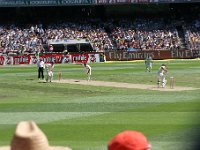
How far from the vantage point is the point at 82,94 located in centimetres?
3109

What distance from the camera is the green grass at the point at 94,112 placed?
51.6 feet

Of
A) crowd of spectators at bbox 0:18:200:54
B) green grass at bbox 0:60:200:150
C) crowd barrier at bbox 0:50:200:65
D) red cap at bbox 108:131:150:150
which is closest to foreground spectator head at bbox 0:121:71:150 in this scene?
red cap at bbox 108:131:150:150

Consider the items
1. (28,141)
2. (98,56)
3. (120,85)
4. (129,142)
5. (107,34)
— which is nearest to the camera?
(129,142)

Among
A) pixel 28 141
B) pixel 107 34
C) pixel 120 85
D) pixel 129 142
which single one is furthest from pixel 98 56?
pixel 129 142

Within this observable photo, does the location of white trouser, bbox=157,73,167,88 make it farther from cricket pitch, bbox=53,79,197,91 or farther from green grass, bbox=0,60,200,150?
green grass, bbox=0,60,200,150

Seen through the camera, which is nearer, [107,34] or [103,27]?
[107,34]

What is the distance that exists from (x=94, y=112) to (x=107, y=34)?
5230 cm

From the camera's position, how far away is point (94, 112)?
22094mm

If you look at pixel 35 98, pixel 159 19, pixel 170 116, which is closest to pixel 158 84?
pixel 35 98

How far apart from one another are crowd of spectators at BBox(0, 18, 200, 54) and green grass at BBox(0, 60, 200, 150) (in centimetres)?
3146

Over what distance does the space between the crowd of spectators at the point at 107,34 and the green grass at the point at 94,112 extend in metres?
31.5

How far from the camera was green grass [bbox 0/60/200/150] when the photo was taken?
51.6ft

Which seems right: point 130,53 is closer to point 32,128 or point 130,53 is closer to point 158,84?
point 158,84

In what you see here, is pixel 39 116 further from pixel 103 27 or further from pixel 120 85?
pixel 103 27
